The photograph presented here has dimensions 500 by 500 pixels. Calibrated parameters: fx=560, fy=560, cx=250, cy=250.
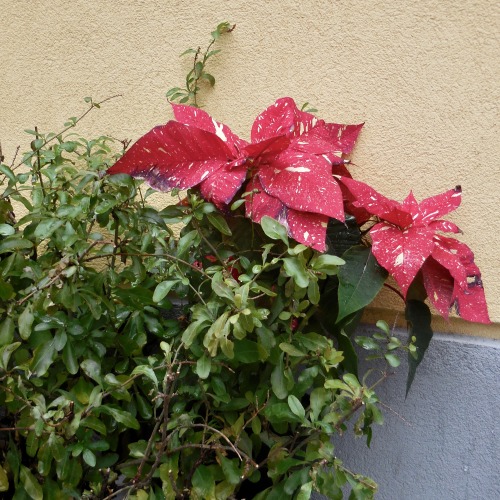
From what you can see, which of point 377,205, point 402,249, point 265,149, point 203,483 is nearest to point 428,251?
point 402,249

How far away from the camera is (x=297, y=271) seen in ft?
3.09

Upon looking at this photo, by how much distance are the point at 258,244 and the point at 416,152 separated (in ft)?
1.60

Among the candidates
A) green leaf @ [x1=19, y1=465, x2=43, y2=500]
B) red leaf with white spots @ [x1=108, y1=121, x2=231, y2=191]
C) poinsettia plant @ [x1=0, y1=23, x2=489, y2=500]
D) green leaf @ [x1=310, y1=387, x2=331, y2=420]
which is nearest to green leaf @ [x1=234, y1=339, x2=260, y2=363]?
poinsettia plant @ [x1=0, y1=23, x2=489, y2=500]

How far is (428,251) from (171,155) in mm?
551

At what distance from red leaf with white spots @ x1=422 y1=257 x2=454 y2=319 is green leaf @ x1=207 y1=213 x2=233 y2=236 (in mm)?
425

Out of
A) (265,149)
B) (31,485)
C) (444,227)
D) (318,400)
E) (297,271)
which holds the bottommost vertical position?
(31,485)

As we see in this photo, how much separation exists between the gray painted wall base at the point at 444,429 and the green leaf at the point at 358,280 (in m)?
0.35

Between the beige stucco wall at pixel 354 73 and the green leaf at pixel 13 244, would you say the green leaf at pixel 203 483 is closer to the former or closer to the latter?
the green leaf at pixel 13 244

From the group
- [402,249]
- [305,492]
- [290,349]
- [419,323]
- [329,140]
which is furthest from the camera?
[329,140]

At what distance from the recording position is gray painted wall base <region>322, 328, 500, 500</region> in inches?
53.2

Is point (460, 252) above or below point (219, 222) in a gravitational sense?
below

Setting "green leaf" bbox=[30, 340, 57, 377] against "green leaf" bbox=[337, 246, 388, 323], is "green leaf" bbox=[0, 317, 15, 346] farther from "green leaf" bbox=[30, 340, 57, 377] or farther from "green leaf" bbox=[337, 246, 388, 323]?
"green leaf" bbox=[337, 246, 388, 323]

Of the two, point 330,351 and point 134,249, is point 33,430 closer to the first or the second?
point 134,249

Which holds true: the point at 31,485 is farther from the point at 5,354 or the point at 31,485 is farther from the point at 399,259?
the point at 399,259
